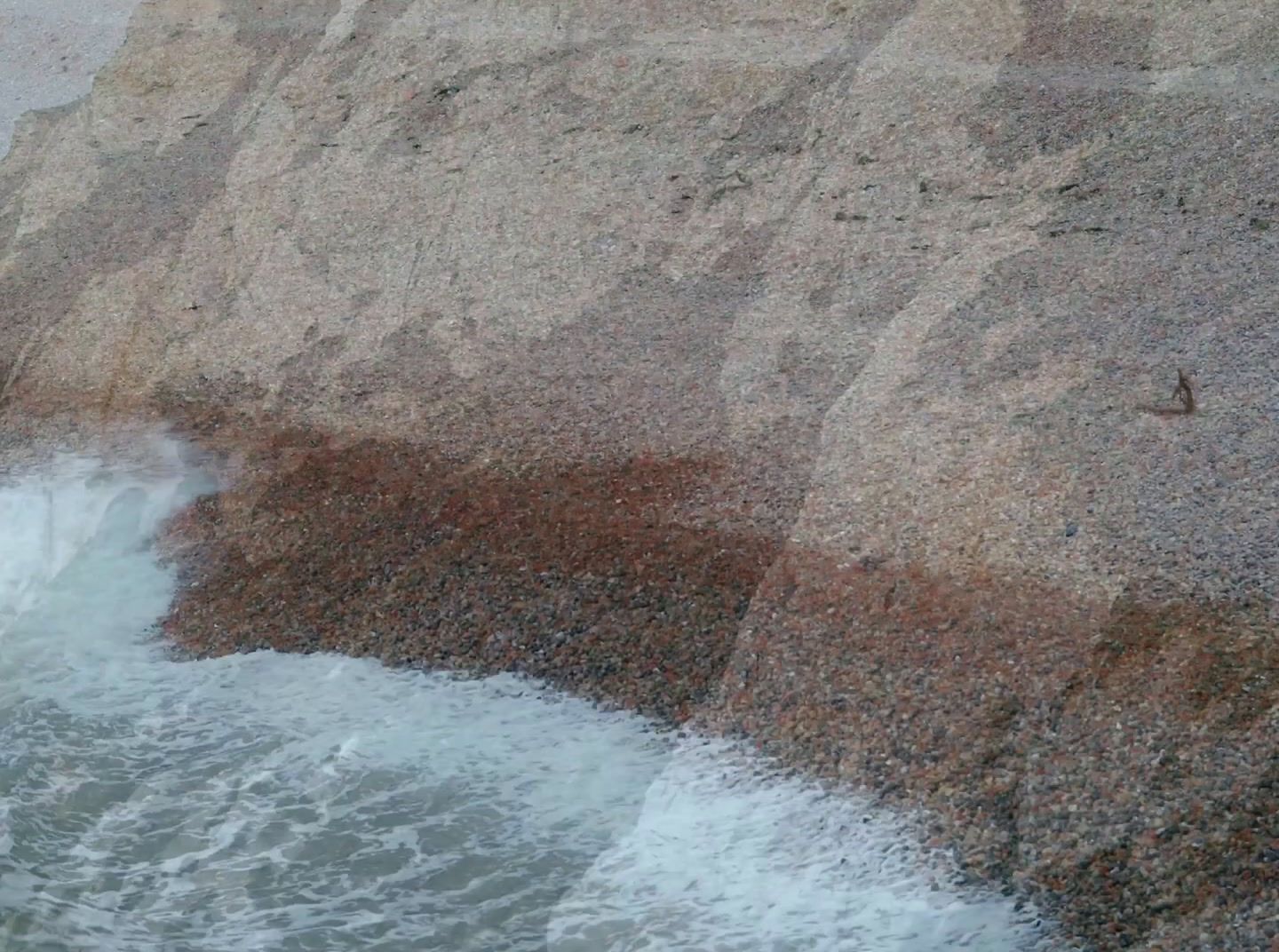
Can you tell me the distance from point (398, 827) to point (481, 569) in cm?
102

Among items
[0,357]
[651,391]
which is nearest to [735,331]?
[651,391]

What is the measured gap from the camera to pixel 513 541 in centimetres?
484

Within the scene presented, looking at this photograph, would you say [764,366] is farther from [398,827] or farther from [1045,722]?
[398,827]

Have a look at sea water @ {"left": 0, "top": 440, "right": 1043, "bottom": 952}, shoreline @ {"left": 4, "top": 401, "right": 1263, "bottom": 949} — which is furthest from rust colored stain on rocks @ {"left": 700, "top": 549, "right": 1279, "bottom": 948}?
sea water @ {"left": 0, "top": 440, "right": 1043, "bottom": 952}

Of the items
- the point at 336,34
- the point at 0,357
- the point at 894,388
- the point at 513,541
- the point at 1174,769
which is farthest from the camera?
the point at 336,34

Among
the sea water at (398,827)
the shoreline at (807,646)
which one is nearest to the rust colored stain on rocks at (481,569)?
the shoreline at (807,646)

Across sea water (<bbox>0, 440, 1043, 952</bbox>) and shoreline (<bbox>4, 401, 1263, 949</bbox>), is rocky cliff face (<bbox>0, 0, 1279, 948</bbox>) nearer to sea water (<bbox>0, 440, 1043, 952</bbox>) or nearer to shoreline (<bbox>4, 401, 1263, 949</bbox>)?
shoreline (<bbox>4, 401, 1263, 949</bbox>)

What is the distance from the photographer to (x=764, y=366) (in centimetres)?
554

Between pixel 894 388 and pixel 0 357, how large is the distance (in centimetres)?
441

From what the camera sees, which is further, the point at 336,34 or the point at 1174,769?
the point at 336,34

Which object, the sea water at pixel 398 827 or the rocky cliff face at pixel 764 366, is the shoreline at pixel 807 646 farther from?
the sea water at pixel 398 827

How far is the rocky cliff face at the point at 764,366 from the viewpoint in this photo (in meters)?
3.96

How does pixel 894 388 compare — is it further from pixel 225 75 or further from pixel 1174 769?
pixel 225 75

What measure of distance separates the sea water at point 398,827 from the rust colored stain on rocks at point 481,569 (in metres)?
0.13
